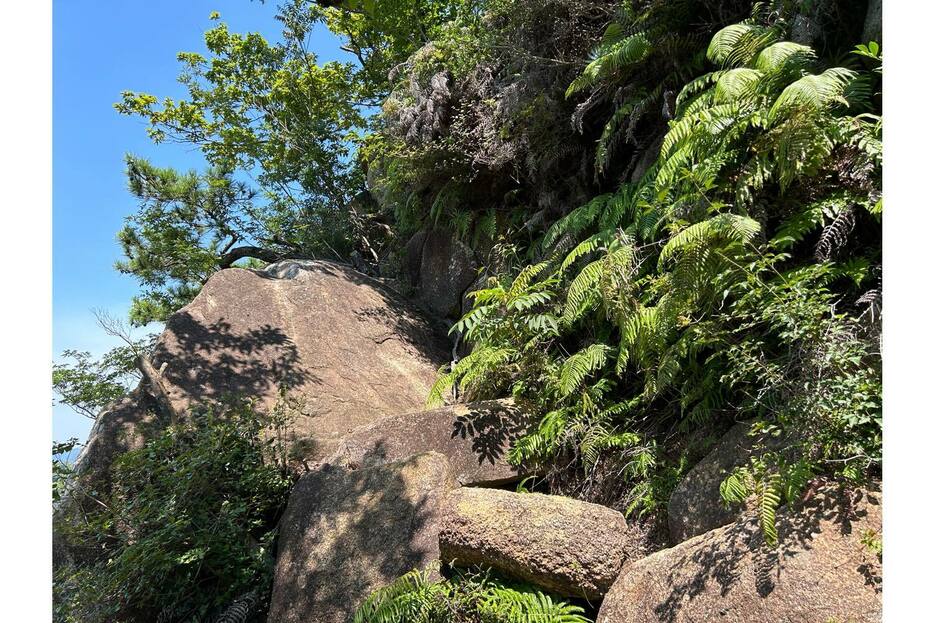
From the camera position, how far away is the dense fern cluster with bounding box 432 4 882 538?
312 centimetres

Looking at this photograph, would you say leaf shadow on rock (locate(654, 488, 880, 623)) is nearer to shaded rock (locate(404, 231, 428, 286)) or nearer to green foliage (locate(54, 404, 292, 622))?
green foliage (locate(54, 404, 292, 622))

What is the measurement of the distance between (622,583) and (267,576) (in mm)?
2770

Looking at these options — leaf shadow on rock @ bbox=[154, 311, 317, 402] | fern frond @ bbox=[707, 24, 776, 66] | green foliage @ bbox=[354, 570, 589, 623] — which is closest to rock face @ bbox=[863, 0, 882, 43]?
fern frond @ bbox=[707, 24, 776, 66]

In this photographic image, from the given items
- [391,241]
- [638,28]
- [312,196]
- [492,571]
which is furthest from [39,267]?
[312,196]

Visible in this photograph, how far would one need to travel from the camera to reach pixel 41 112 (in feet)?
9.50

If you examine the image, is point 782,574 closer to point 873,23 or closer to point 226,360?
point 873,23

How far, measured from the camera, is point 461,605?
3584 millimetres

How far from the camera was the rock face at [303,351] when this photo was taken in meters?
6.21

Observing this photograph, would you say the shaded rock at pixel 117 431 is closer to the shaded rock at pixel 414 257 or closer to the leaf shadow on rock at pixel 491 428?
the leaf shadow on rock at pixel 491 428

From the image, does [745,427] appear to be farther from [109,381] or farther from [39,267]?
[109,381]

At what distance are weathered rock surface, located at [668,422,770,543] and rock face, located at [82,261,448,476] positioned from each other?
3627mm

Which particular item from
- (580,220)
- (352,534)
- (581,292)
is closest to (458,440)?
(352,534)

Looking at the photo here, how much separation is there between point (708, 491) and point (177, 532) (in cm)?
380

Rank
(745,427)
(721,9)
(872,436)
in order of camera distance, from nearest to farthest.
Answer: (872,436)
(745,427)
(721,9)
